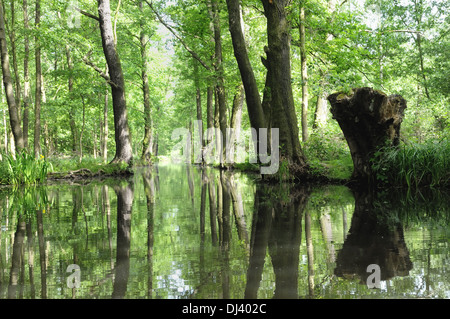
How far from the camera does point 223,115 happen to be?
20.1 meters

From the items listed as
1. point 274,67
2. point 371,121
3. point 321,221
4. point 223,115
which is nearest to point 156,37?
point 223,115

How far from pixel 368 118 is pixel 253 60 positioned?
37.4 feet

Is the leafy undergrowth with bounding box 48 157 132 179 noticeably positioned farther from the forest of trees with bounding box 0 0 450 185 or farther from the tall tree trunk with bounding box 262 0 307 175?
the tall tree trunk with bounding box 262 0 307 175

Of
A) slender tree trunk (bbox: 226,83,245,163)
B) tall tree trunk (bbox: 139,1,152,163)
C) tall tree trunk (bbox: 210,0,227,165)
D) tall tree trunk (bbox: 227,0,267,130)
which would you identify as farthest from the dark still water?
tall tree trunk (bbox: 139,1,152,163)

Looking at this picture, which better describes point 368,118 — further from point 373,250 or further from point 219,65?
point 219,65

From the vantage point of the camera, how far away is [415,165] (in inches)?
313

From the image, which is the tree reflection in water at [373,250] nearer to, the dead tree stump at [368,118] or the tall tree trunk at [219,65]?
the dead tree stump at [368,118]

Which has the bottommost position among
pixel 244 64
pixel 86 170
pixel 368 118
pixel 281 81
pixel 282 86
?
pixel 86 170

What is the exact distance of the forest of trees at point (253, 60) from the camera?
10.8 m

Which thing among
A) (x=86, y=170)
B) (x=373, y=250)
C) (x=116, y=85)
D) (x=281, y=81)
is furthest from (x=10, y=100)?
(x=373, y=250)

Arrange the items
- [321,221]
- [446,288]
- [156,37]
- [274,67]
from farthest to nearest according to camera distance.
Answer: [156,37] < [274,67] < [321,221] < [446,288]

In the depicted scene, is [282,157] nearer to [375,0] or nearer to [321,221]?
[321,221]

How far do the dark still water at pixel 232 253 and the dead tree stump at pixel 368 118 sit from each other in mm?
2637
